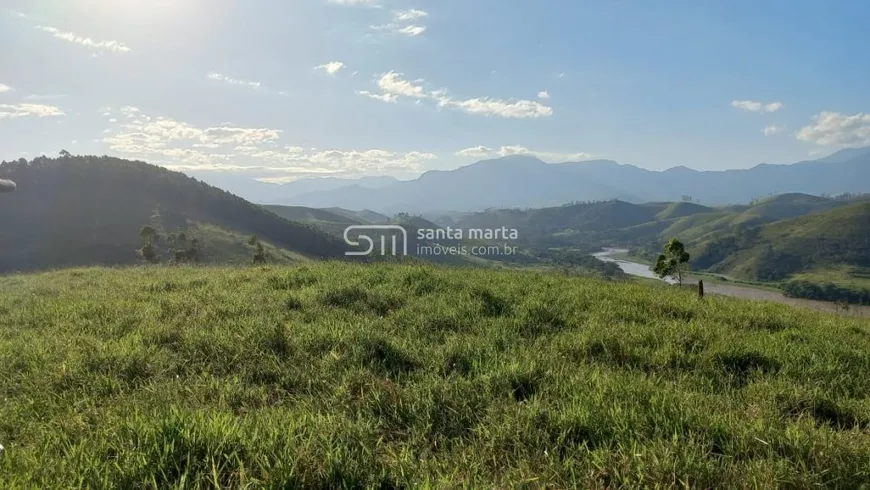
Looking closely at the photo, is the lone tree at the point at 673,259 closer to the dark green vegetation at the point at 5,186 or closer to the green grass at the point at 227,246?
the dark green vegetation at the point at 5,186

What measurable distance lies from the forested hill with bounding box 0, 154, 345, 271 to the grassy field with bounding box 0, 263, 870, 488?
120 meters

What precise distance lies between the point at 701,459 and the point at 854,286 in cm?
16242

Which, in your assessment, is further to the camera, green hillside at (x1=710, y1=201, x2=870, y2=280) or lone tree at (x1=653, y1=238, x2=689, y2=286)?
green hillside at (x1=710, y1=201, x2=870, y2=280)

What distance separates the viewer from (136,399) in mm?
4500

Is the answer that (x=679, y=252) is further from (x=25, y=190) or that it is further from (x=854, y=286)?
(x=25, y=190)

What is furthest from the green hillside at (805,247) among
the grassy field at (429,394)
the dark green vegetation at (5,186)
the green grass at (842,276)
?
the dark green vegetation at (5,186)

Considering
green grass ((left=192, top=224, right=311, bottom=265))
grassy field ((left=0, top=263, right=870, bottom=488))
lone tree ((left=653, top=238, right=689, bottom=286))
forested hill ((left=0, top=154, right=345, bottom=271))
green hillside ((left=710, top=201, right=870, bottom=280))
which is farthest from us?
green hillside ((left=710, top=201, right=870, bottom=280))

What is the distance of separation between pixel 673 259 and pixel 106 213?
14689 cm

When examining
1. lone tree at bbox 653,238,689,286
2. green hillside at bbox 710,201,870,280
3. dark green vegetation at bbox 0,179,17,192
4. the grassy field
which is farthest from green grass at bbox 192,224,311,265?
green hillside at bbox 710,201,870,280

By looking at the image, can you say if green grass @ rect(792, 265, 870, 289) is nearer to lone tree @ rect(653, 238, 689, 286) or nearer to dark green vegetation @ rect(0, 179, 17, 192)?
lone tree @ rect(653, 238, 689, 286)

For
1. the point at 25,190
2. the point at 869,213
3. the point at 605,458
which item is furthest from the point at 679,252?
the point at 869,213

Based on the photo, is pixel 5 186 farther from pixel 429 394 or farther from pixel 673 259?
pixel 673 259

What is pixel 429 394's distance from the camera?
442 cm

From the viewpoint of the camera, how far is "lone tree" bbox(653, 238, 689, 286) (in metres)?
40.8
